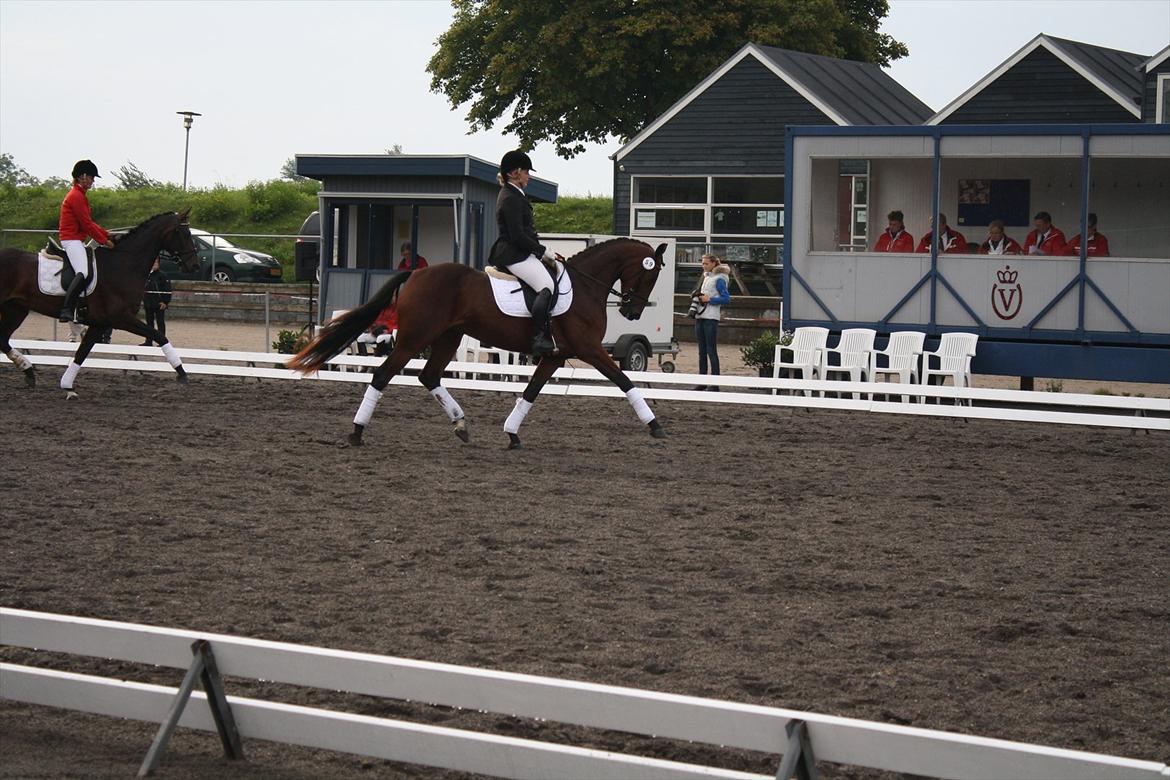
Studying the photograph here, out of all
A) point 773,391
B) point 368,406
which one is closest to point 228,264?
point 773,391

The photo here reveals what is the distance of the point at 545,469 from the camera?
443 inches

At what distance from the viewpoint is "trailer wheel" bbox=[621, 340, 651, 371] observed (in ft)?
67.2

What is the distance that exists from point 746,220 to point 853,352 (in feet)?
51.9

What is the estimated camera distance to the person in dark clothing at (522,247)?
467 inches

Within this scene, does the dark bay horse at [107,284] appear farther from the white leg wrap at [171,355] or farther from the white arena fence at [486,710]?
the white arena fence at [486,710]

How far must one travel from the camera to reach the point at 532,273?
12023 mm

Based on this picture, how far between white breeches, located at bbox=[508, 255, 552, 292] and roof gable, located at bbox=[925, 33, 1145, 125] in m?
20.5

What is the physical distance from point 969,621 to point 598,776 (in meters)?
3.10

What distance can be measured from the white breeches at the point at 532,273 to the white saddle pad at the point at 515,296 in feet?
0.30

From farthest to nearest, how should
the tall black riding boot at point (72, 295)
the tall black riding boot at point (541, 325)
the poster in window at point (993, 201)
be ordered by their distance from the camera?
1. the poster in window at point (993, 201)
2. the tall black riding boot at point (72, 295)
3. the tall black riding boot at point (541, 325)

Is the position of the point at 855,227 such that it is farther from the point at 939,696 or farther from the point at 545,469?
the point at 939,696

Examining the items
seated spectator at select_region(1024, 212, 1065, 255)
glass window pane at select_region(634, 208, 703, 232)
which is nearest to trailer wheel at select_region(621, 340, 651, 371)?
seated spectator at select_region(1024, 212, 1065, 255)

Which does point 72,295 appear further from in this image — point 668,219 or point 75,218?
point 668,219

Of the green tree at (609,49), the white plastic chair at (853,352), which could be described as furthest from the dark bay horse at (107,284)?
the green tree at (609,49)
